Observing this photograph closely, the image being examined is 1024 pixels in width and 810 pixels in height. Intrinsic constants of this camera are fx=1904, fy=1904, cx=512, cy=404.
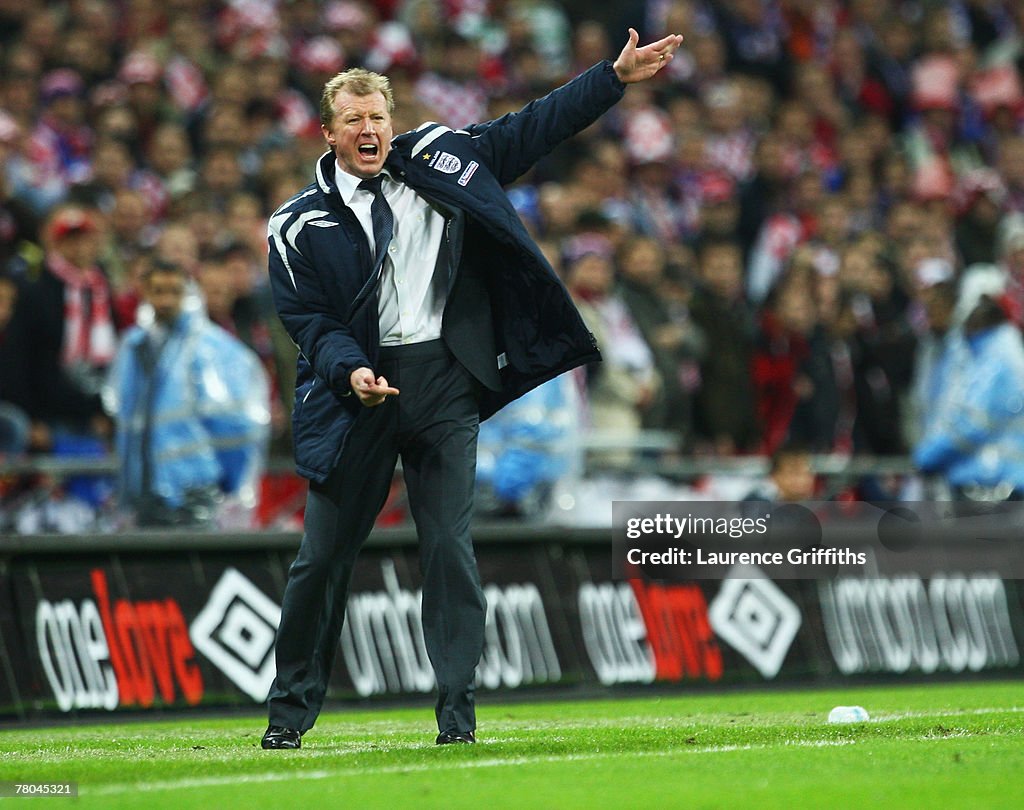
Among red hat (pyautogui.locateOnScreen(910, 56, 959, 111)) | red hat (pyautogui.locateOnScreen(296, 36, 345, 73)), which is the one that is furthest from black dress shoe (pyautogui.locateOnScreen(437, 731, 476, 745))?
red hat (pyautogui.locateOnScreen(910, 56, 959, 111))

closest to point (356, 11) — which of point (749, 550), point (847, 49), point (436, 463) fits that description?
point (847, 49)

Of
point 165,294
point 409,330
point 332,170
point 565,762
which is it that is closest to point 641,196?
point 165,294

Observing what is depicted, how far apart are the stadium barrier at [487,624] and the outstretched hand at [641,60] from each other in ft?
13.1

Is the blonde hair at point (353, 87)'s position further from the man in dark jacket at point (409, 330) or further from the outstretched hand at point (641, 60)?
the outstretched hand at point (641, 60)

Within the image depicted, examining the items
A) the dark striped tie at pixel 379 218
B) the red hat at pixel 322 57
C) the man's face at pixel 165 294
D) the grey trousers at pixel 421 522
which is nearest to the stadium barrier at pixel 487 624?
the man's face at pixel 165 294

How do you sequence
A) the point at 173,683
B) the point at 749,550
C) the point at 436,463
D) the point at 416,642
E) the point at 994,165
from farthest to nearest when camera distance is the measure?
the point at 994,165 < the point at 749,550 < the point at 416,642 < the point at 173,683 < the point at 436,463

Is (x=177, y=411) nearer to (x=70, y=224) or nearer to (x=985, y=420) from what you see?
(x=70, y=224)

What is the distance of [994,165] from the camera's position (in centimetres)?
1914

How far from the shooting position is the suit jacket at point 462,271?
286 inches

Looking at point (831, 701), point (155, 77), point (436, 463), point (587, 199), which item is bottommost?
point (831, 701)

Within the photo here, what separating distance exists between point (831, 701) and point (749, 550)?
1528 mm

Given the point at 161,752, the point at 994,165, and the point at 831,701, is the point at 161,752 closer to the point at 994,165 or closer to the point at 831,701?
the point at 831,701

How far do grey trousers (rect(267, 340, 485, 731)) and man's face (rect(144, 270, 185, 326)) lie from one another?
386 cm

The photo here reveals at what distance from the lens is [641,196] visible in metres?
16.4
